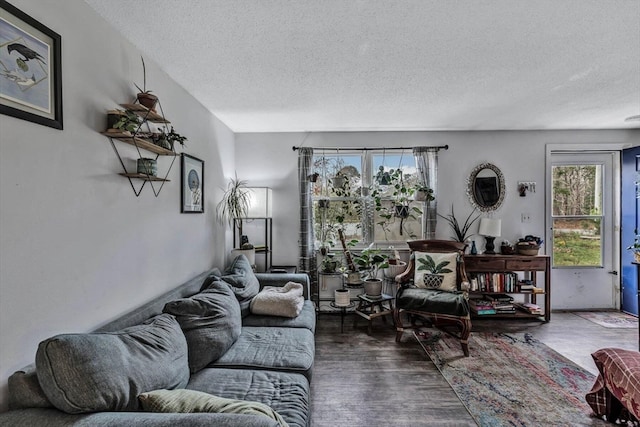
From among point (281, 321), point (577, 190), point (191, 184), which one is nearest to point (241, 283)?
point (281, 321)

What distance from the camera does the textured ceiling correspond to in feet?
5.41

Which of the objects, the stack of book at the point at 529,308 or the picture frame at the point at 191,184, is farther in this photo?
the stack of book at the point at 529,308

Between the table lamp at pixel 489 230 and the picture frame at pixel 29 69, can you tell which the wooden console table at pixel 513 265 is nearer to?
the table lamp at pixel 489 230

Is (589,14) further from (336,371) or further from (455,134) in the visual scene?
(336,371)

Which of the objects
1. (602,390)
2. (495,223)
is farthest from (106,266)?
(495,223)

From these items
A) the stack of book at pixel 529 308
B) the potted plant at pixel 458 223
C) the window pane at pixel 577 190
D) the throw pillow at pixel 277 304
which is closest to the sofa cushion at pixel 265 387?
the throw pillow at pixel 277 304

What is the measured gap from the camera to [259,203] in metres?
3.77

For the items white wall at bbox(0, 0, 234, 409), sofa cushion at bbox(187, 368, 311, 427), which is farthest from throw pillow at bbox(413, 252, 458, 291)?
white wall at bbox(0, 0, 234, 409)

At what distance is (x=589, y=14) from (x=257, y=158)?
11.4ft

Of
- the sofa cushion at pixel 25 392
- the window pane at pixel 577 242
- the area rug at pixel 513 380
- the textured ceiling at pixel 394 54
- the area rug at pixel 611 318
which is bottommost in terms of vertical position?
the area rug at pixel 513 380

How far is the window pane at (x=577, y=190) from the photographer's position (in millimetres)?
4207

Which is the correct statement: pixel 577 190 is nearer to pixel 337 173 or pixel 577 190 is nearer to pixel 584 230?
pixel 584 230

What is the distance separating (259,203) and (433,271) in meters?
2.20

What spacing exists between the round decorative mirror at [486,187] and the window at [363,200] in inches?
29.2
